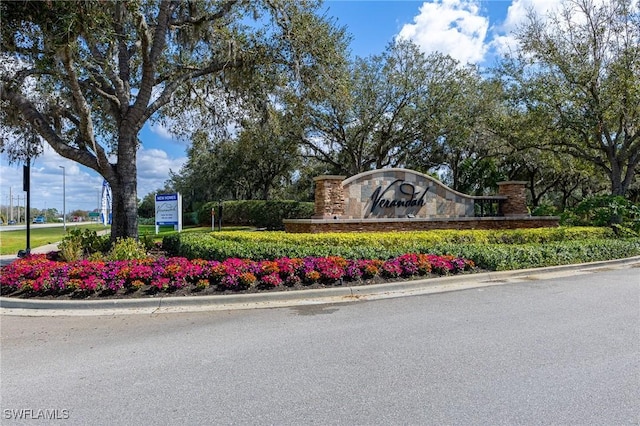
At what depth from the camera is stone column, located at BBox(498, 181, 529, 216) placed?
631 inches

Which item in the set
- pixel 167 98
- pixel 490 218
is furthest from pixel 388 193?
pixel 167 98

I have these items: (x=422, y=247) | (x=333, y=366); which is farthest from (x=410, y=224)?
(x=333, y=366)

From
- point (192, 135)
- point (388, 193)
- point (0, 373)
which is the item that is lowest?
point (0, 373)

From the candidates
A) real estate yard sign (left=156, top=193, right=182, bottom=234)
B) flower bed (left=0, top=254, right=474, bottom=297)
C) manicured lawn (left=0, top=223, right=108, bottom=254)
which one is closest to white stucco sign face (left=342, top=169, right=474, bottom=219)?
flower bed (left=0, top=254, right=474, bottom=297)

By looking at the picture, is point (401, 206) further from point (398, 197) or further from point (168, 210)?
point (168, 210)

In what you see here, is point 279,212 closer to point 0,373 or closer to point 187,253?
point 187,253

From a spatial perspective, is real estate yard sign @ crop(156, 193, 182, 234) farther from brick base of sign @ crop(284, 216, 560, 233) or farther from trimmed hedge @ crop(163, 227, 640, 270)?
brick base of sign @ crop(284, 216, 560, 233)

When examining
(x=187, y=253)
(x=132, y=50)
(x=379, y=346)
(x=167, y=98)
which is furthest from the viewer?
(x=132, y=50)

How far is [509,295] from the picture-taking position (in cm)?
733

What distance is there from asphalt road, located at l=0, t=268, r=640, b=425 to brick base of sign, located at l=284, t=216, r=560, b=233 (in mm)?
5976

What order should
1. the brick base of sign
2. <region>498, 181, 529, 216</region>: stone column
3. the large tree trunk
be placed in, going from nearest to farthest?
the large tree trunk, the brick base of sign, <region>498, 181, 529, 216</region>: stone column

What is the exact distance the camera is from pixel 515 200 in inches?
632

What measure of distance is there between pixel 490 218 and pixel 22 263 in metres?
14.1

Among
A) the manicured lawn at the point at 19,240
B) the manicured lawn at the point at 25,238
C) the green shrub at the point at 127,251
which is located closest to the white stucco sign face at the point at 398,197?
the green shrub at the point at 127,251
